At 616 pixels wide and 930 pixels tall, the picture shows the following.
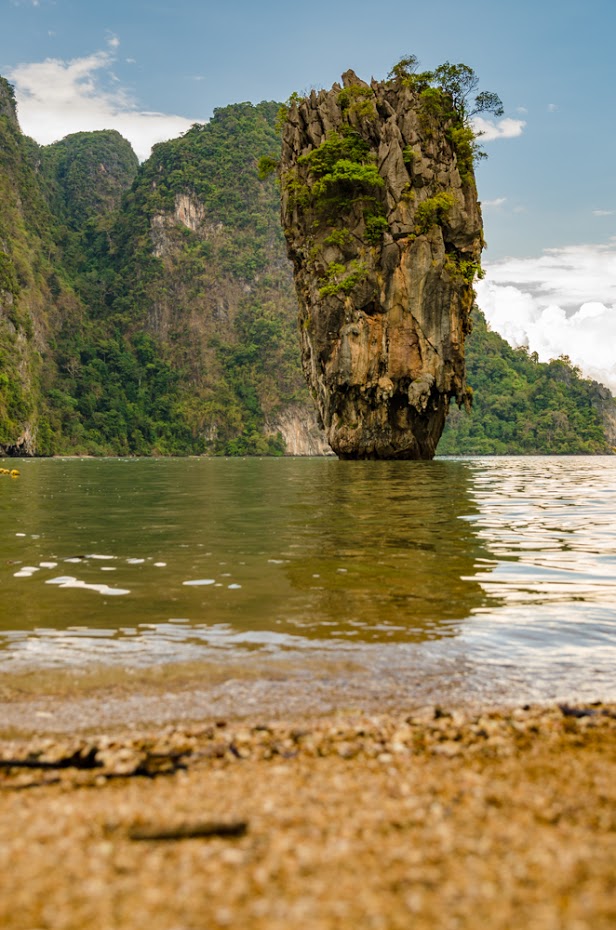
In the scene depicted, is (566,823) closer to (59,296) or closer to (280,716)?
(280,716)

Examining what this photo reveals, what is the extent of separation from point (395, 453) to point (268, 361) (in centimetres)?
8305

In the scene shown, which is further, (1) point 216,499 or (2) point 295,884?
(1) point 216,499

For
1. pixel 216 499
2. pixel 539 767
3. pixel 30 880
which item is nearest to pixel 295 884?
pixel 30 880

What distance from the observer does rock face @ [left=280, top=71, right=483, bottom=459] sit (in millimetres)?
41844

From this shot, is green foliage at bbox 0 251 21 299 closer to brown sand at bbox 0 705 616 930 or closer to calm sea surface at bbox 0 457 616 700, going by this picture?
calm sea surface at bbox 0 457 616 700

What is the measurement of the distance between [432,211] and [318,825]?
42373 millimetres

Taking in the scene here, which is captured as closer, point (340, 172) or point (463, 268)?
point (340, 172)

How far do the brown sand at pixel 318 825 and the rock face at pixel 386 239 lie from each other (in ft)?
130

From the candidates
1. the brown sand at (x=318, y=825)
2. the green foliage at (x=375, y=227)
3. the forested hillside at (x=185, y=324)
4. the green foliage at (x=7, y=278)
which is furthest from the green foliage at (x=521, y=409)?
the brown sand at (x=318, y=825)

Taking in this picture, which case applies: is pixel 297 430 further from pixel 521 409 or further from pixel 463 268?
pixel 463 268

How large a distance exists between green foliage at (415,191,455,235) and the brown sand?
4060cm

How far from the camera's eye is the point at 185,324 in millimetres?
131125

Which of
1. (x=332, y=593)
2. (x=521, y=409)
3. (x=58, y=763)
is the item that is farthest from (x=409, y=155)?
(x=521, y=409)

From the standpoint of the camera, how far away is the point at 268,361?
126750 millimetres
